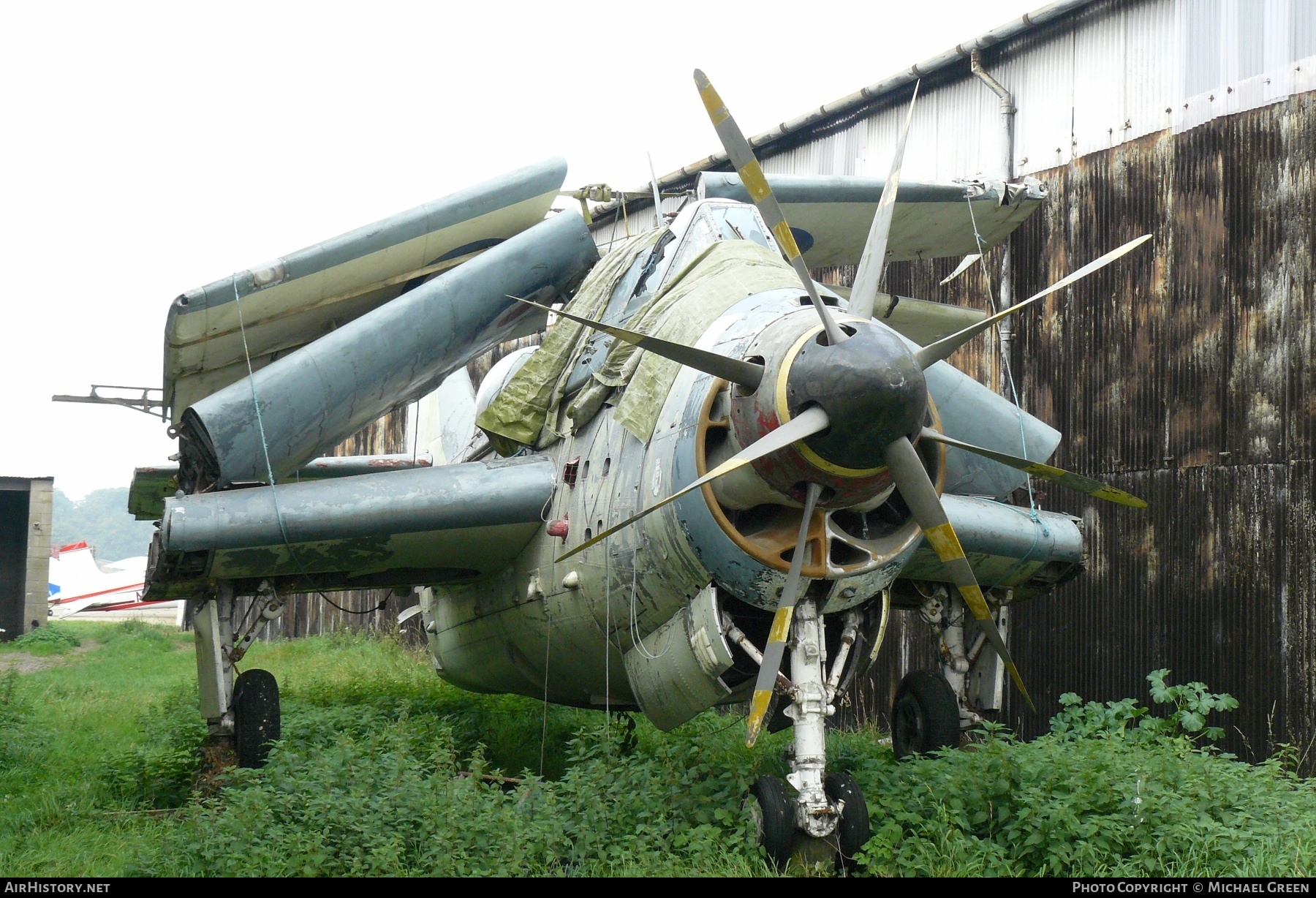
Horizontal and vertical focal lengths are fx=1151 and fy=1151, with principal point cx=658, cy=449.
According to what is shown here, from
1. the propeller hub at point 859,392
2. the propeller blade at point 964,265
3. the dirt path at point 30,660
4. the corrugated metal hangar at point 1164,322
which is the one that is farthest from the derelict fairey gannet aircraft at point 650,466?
the dirt path at point 30,660

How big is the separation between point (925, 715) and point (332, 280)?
6.38 m

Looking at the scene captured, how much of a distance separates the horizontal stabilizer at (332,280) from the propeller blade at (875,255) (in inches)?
186

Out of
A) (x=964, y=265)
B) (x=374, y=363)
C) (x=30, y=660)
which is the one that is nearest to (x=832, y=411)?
(x=374, y=363)

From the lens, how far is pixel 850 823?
6.59 m

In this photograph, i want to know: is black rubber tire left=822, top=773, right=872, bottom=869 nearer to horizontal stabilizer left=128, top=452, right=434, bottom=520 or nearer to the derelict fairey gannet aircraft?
the derelict fairey gannet aircraft

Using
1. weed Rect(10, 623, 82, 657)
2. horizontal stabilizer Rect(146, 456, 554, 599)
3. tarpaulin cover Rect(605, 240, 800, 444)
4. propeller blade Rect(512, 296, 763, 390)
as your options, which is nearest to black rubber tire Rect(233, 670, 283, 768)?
horizontal stabilizer Rect(146, 456, 554, 599)

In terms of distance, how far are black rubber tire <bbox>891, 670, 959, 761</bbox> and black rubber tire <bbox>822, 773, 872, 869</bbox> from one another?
8.91ft

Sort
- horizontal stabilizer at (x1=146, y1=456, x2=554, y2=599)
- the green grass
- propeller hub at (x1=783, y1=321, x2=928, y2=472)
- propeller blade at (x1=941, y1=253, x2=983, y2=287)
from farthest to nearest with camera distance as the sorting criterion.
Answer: propeller blade at (x1=941, y1=253, x2=983, y2=287) → horizontal stabilizer at (x1=146, y1=456, x2=554, y2=599) → the green grass → propeller hub at (x1=783, y1=321, x2=928, y2=472)

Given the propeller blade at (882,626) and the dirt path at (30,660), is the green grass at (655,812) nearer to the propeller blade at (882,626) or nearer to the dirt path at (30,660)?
the propeller blade at (882,626)

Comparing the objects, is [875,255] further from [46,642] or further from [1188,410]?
[46,642]

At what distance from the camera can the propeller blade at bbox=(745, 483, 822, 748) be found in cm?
625

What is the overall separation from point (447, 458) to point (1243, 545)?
8936 mm

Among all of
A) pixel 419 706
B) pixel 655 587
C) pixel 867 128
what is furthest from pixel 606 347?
pixel 867 128

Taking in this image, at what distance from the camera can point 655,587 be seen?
741 cm
